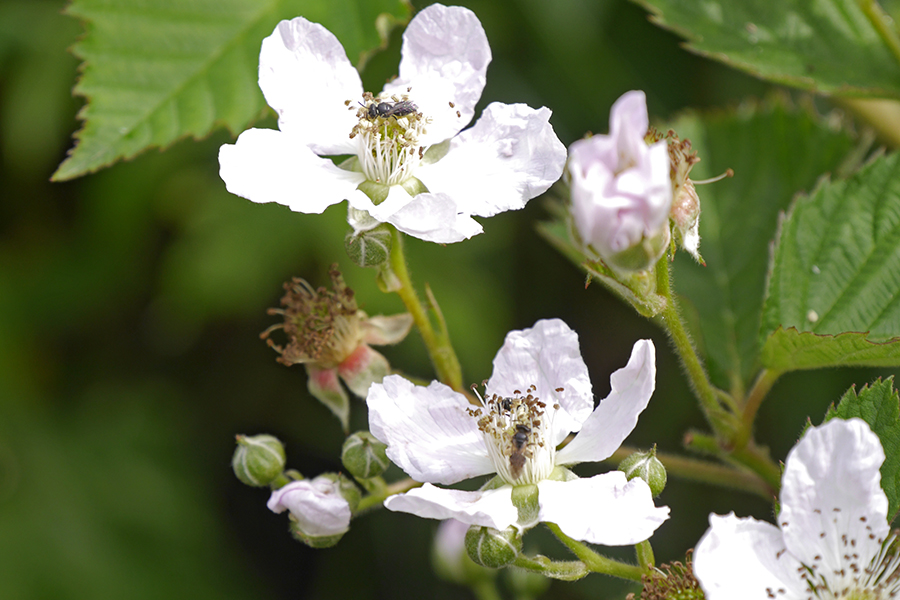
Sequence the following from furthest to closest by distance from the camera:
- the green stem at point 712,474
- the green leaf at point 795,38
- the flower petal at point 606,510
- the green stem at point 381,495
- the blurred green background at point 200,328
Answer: the blurred green background at point 200,328 → the green leaf at point 795,38 → the green stem at point 712,474 → the green stem at point 381,495 → the flower petal at point 606,510

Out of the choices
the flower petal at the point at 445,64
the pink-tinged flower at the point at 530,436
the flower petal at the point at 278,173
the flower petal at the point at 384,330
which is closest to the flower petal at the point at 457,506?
the pink-tinged flower at the point at 530,436

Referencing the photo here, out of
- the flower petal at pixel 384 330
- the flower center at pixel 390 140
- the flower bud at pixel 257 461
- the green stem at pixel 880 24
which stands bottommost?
the flower bud at pixel 257 461

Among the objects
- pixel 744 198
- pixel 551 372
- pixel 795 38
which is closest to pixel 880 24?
pixel 795 38

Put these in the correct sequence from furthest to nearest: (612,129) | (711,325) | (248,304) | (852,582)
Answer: (248,304)
(711,325)
(852,582)
(612,129)

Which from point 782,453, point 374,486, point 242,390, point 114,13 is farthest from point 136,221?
point 782,453

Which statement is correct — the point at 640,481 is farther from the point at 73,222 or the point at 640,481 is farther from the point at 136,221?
the point at 73,222

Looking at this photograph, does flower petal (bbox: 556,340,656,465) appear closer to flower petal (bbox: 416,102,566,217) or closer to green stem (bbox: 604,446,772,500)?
green stem (bbox: 604,446,772,500)

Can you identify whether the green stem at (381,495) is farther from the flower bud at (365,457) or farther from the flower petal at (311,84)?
the flower petal at (311,84)
